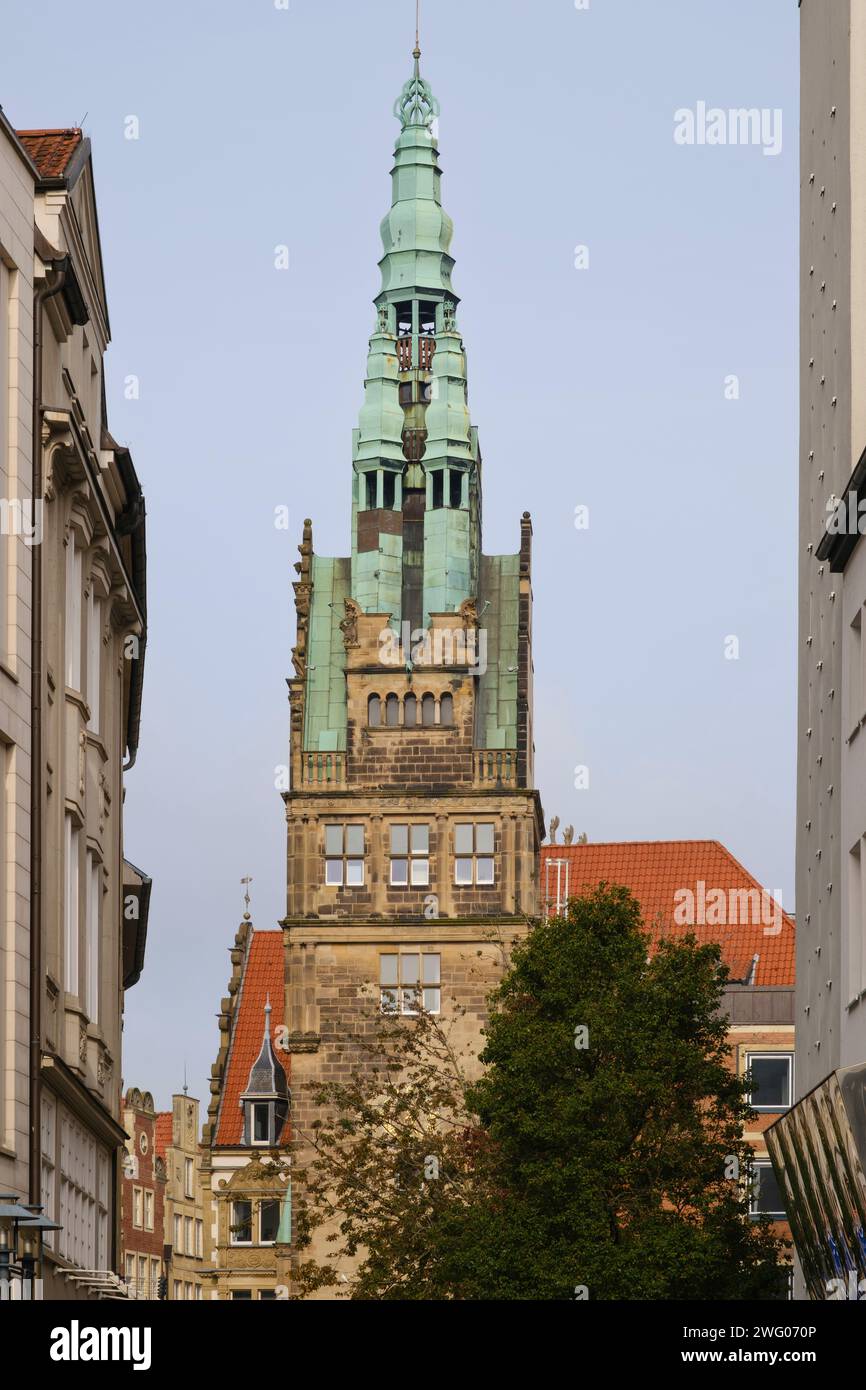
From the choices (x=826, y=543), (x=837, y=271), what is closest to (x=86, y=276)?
(x=826, y=543)

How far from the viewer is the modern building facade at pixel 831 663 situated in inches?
1243

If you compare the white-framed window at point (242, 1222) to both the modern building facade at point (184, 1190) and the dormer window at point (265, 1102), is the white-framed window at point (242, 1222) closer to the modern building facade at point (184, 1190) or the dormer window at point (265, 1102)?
the dormer window at point (265, 1102)

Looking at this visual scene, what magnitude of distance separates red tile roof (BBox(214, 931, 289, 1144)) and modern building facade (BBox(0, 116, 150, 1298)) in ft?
150

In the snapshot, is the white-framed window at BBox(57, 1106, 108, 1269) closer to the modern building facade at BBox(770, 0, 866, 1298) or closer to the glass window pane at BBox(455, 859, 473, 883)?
the modern building facade at BBox(770, 0, 866, 1298)

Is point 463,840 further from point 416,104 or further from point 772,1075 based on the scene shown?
point 416,104

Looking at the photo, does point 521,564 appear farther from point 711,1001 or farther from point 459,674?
point 711,1001

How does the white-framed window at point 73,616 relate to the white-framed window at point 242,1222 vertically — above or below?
above

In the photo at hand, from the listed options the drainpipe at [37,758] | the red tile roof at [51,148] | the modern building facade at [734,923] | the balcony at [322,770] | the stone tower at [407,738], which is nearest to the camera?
the drainpipe at [37,758]

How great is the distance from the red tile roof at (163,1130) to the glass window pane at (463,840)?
34.5 m

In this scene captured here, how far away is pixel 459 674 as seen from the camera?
2990 inches

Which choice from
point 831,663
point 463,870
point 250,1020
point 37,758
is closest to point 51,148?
point 37,758

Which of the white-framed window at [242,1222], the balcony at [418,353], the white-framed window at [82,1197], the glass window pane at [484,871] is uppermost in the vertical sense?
the balcony at [418,353]

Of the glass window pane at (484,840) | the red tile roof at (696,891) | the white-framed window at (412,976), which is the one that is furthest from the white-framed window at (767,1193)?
the glass window pane at (484,840)

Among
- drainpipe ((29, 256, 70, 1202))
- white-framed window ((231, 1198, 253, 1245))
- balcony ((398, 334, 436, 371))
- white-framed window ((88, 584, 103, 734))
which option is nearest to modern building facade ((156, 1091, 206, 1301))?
white-framed window ((231, 1198, 253, 1245))
